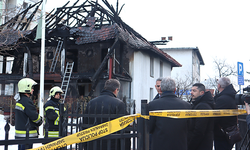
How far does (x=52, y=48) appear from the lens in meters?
21.0

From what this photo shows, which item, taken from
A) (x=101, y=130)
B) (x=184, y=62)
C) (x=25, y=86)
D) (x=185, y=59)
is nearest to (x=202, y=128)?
(x=101, y=130)

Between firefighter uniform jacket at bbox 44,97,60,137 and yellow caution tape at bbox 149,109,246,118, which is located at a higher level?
yellow caution tape at bbox 149,109,246,118

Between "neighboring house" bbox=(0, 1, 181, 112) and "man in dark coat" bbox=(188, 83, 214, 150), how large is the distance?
11816 millimetres

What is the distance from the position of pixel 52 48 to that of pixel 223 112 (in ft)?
61.2

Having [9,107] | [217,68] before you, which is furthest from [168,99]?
[217,68]

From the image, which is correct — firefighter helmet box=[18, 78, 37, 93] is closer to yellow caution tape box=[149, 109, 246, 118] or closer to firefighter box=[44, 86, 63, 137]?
firefighter box=[44, 86, 63, 137]

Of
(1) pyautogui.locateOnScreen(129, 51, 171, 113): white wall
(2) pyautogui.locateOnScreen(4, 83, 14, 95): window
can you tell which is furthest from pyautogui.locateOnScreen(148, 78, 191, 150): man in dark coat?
(2) pyautogui.locateOnScreen(4, 83, 14, 95): window

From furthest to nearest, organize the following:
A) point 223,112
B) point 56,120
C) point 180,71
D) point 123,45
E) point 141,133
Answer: point 180,71, point 123,45, point 56,120, point 223,112, point 141,133

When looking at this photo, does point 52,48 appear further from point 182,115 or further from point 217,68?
point 217,68

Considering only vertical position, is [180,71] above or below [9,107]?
above

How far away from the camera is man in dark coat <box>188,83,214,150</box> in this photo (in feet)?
12.9

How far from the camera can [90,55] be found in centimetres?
1988

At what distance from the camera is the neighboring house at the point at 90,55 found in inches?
645

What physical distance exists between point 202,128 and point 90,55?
54.4 feet
